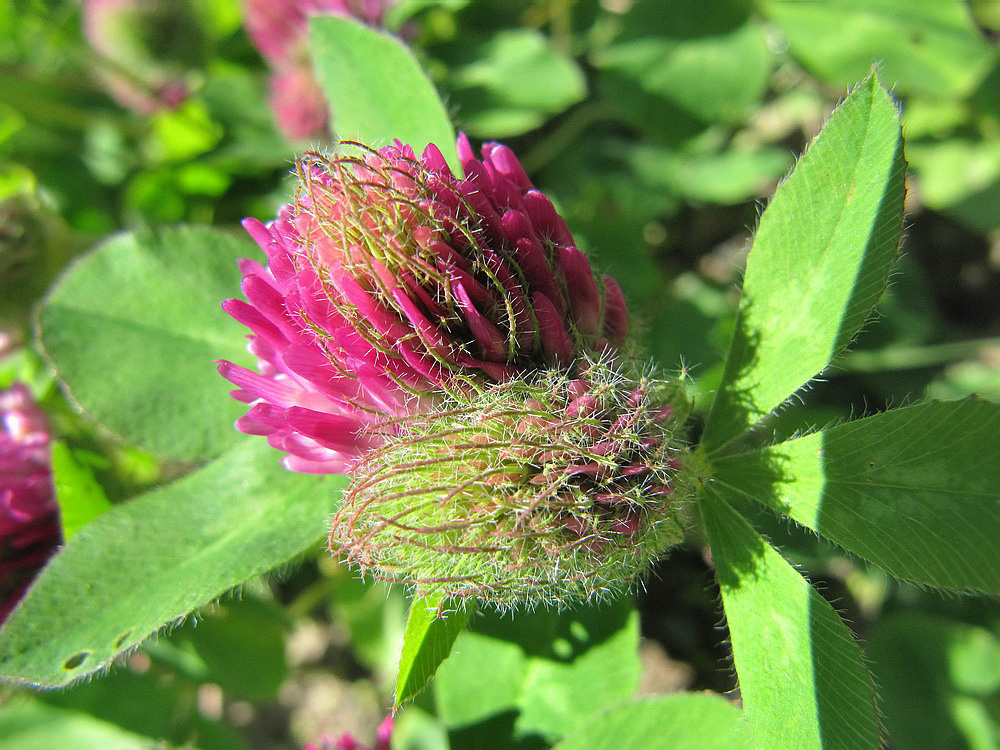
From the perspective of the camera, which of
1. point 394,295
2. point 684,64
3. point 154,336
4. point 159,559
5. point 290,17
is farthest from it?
point 290,17

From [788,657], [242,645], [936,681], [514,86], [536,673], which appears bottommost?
[936,681]

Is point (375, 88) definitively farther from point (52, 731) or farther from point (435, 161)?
point (52, 731)

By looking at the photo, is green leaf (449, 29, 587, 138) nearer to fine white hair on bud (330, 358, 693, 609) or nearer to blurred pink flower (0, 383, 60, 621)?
fine white hair on bud (330, 358, 693, 609)

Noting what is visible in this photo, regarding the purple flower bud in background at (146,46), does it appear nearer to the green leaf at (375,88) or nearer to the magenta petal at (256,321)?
the green leaf at (375,88)

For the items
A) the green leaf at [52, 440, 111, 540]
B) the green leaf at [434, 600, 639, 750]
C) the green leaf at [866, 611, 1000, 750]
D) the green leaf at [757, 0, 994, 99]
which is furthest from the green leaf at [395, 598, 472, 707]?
the green leaf at [757, 0, 994, 99]

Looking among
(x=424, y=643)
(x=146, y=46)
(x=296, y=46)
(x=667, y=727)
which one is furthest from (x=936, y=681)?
(x=146, y=46)

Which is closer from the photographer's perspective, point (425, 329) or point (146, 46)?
point (425, 329)

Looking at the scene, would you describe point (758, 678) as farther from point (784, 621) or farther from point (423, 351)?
point (423, 351)
